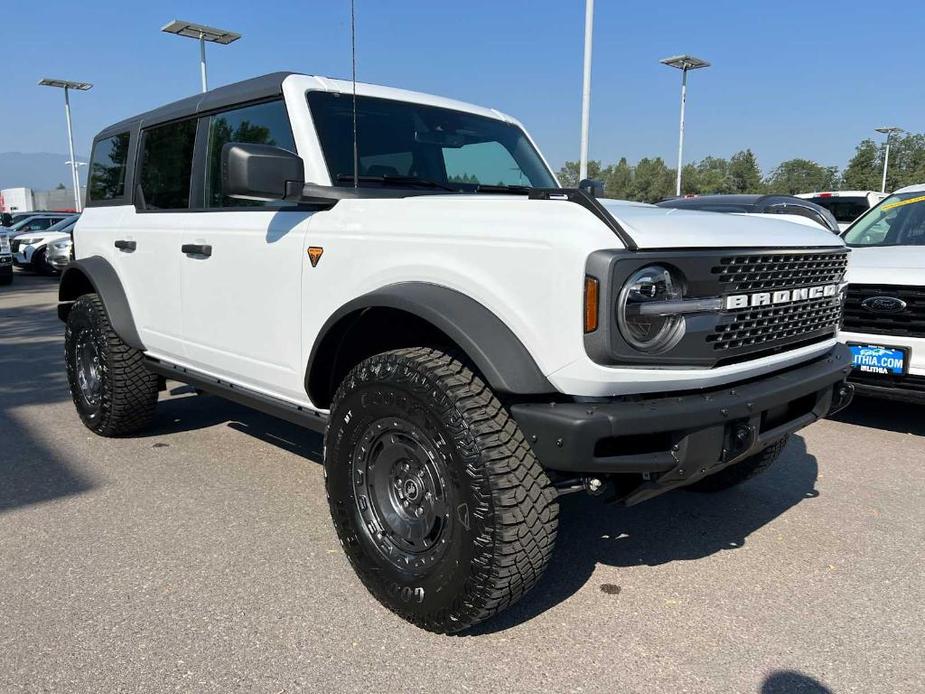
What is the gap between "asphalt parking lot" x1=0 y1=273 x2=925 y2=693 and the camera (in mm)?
2309

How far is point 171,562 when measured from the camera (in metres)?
3.03

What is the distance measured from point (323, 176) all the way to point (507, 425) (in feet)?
4.71

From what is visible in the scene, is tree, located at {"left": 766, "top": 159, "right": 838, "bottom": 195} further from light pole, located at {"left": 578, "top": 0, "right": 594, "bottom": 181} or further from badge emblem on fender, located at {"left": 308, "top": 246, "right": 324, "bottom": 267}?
badge emblem on fender, located at {"left": 308, "top": 246, "right": 324, "bottom": 267}

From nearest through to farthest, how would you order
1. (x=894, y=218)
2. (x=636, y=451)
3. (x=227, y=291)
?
(x=636, y=451) < (x=227, y=291) < (x=894, y=218)

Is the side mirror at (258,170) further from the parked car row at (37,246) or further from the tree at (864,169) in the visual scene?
the tree at (864,169)

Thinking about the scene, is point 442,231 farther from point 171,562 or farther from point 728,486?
point 728,486

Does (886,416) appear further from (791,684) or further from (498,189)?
(791,684)

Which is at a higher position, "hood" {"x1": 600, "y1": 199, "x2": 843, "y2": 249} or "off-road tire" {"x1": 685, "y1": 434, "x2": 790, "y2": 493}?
"hood" {"x1": 600, "y1": 199, "x2": 843, "y2": 249}

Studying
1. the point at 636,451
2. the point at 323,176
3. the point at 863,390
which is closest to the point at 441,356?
Result: the point at 636,451

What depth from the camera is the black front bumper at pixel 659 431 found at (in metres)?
2.08

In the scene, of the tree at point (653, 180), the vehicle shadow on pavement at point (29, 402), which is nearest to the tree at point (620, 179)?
the tree at point (653, 180)

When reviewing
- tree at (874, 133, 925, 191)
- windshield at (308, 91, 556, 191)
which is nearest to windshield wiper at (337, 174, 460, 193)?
windshield at (308, 91, 556, 191)

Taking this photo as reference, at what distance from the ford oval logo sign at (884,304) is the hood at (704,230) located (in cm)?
224

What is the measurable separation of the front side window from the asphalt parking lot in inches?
60.1
